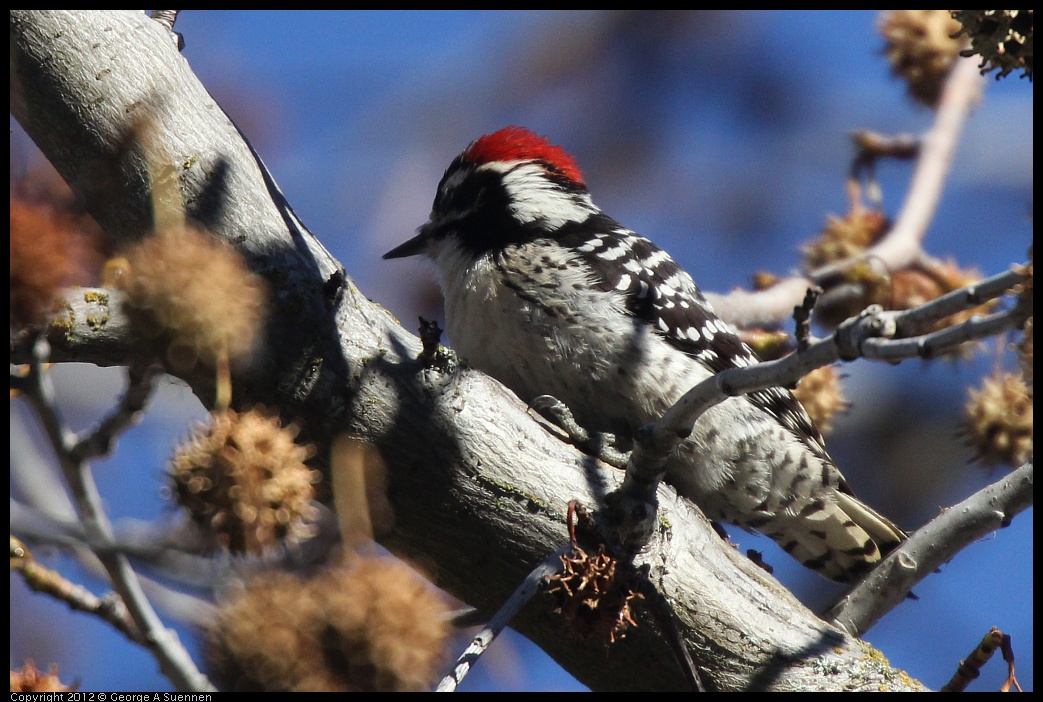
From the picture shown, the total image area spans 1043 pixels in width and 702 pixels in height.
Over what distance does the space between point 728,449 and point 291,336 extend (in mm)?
1919

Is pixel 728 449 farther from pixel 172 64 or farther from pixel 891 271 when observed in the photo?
pixel 172 64

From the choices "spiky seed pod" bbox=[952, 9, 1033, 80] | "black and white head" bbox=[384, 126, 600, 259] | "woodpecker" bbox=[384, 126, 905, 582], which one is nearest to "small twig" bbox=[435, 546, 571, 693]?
"woodpecker" bbox=[384, 126, 905, 582]

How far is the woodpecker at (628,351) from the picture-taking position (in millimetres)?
3916

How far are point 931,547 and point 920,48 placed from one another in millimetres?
3461

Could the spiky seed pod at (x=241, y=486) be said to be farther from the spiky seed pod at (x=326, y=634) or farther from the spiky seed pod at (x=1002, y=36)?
the spiky seed pod at (x=1002, y=36)

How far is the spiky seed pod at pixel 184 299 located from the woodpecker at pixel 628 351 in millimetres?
1897

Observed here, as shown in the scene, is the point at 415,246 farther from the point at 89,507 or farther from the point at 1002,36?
the point at 89,507

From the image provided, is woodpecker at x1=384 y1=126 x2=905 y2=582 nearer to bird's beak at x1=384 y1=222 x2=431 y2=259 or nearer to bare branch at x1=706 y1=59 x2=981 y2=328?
bird's beak at x1=384 y1=222 x2=431 y2=259

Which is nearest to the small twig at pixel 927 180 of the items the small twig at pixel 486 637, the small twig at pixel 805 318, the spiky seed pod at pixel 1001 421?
the spiky seed pod at pixel 1001 421

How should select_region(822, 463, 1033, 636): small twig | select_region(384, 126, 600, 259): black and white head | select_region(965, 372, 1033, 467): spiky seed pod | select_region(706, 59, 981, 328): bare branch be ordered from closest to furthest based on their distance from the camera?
select_region(822, 463, 1033, 636): small twig
select_region(965, 372, 1033, 467): spiky seed pod
select_region(384, 126, 600, 259): black and white head
select_region(706, 59, 981, 328): bare branch

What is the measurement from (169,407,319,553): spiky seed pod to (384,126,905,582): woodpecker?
1969mm

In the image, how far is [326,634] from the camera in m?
2.03

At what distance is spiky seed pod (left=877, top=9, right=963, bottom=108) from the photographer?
5691mm

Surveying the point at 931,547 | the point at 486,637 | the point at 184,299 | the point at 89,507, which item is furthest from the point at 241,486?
the point at 931,547
